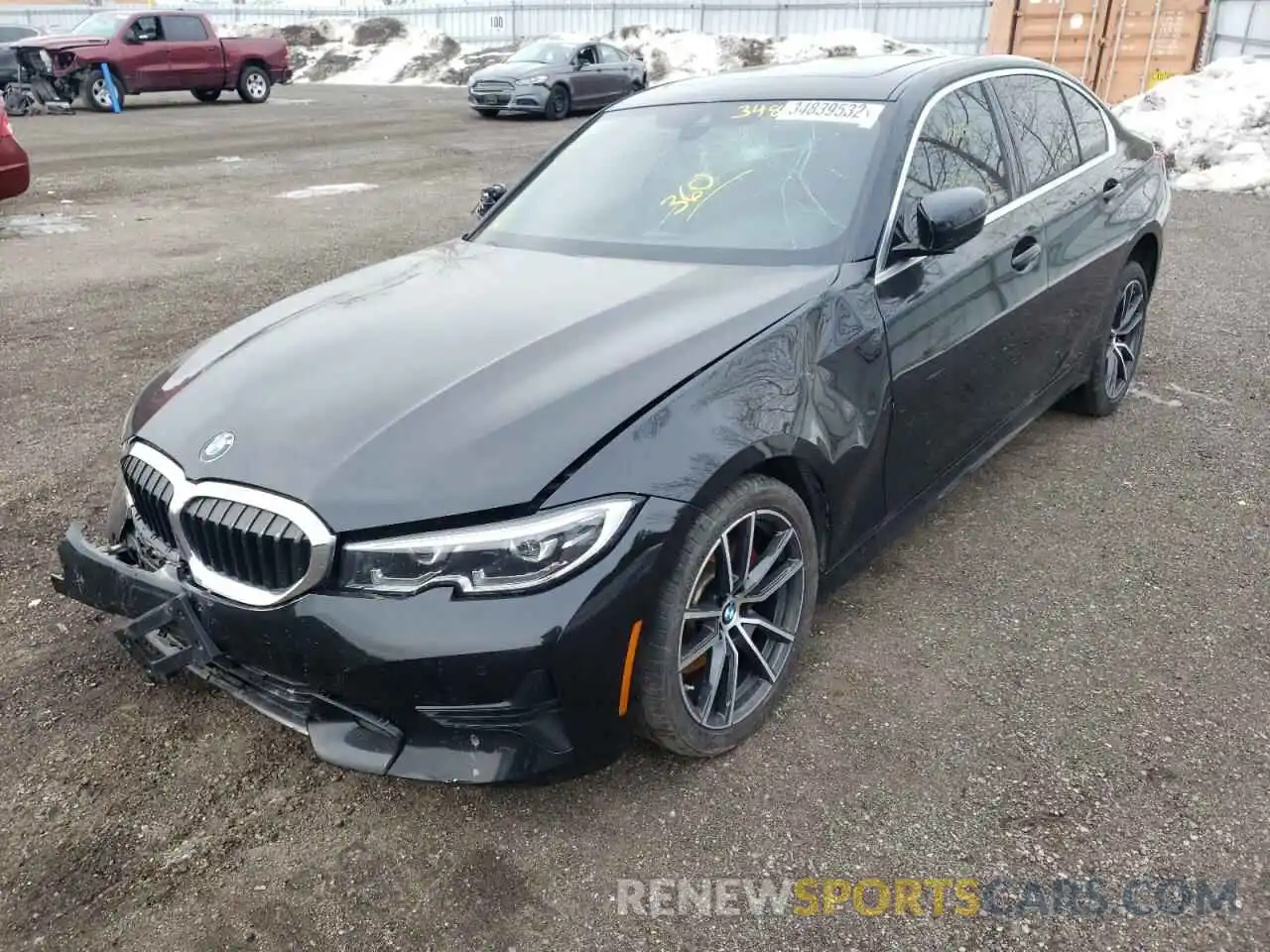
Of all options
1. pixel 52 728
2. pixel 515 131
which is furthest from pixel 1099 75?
pixel 52 728

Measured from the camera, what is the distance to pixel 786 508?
264 centimetres

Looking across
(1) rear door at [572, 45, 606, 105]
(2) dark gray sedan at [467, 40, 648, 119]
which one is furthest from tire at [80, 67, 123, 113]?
(1) rear door at [572, 45, 606, 105]

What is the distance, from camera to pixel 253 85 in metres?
22.0

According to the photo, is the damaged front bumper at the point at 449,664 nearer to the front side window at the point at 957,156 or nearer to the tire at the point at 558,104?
the front side window at the point at 957,156

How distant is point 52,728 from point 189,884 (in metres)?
0.82

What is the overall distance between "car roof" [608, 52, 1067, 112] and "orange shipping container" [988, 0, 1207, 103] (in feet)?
48.9

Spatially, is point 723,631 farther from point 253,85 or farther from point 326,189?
point 253,85

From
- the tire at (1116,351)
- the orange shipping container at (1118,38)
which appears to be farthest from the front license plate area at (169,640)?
the orange shipping container at (1118,38)

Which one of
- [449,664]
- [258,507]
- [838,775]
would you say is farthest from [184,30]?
[838,775]

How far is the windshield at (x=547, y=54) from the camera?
19.7 meters

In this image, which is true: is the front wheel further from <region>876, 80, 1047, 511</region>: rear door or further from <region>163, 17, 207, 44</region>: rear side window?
<region>876, 80, 1047, 511</region>: rear door

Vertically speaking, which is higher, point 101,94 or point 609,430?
point 609,430

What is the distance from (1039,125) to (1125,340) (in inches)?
53.7

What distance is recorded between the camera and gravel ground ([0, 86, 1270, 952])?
222 cm
